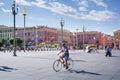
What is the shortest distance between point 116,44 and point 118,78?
11990 cm

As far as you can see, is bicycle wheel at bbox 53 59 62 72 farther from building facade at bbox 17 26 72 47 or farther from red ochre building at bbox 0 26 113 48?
building facade at bbox 17 26 72 47

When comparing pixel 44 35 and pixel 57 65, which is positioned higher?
pixel 44 35

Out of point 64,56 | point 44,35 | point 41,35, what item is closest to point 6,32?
point 41,35

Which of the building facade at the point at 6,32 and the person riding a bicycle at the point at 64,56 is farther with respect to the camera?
the building facade at the point at 6,32

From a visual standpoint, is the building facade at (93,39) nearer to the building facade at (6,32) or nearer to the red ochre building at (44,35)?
the red ochre building at (44,35)

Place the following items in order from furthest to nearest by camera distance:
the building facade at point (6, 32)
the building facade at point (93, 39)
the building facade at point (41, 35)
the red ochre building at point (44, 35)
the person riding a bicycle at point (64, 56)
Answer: the building facade at point (93, 39)
the building facade at point (6, 32)
the red ochre building at point (44, 35)
the building facade at point (41, 35)
the person riding a bicycle at point (64, 56)

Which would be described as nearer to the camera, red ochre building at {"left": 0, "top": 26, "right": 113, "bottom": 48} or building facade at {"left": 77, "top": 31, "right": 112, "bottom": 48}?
red ochre building at {"left": 0, "top": 26, "right": 113, "bottom": 48}

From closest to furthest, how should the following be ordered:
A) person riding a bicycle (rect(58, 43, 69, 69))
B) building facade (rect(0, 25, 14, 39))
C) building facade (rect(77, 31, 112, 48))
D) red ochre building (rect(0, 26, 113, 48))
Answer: person riding a bicycle (rect(58, 43, 69, 69)), red ochre building (rect(0, 26, 113, 48)), building facade (rect(0, 25, 14, 39)), building facade (rect(77, 31, 112, 48))

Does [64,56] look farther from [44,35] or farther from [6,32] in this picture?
[6,32]

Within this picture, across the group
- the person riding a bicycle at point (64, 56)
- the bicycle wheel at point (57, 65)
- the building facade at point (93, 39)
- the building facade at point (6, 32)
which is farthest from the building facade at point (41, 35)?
the bicycle wheel at point (57, 65)

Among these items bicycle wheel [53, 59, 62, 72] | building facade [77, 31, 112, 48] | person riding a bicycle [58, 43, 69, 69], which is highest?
building facade [77, 31, 112, 48]

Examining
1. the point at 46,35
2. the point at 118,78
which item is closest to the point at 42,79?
the point at 118,78

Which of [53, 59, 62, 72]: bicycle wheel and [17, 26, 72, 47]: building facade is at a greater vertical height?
[17, 26, 72, 47]: building facade

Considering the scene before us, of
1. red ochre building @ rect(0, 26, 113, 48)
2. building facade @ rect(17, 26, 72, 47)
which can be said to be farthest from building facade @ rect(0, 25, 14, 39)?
building facade @ rect(17, 26, 72, 47)
